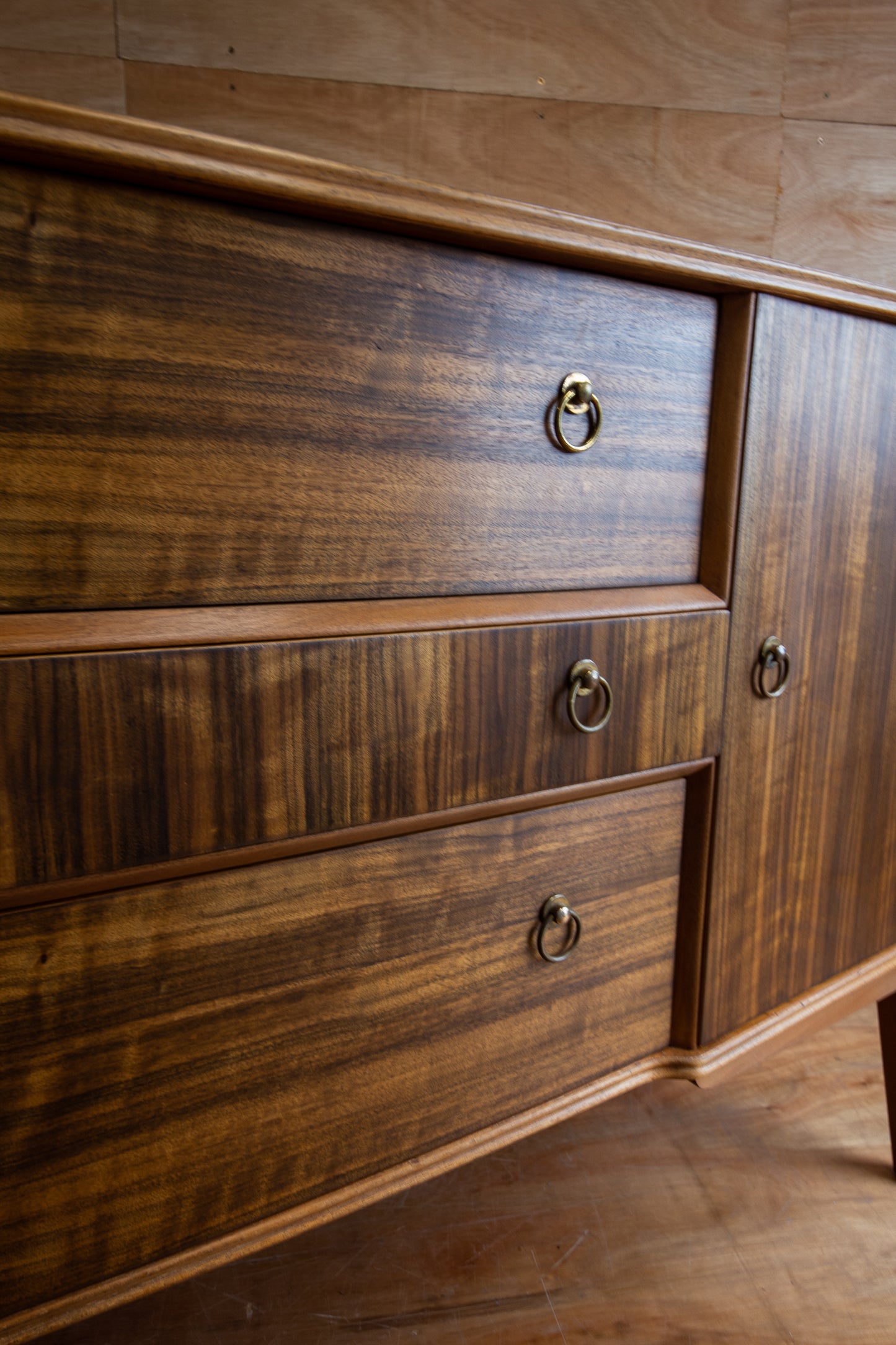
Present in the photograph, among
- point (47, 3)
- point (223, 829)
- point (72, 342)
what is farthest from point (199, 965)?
point (47, 3)

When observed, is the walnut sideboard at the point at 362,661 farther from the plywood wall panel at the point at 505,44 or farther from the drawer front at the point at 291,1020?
the plywood wall panel at the point at 505,44

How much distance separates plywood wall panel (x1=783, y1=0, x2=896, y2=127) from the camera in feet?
3.37

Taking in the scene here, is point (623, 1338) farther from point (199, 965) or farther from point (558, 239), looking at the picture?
point (558, 239)

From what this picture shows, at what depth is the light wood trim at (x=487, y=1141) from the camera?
462 mm

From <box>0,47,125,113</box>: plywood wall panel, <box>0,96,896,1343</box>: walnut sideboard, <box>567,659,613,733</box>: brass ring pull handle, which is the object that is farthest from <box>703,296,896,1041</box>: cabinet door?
<box>0,47,125,113</box>: plywood wall panel

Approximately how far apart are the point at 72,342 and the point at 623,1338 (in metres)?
0.77

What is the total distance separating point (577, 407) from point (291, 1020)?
14.8 inches

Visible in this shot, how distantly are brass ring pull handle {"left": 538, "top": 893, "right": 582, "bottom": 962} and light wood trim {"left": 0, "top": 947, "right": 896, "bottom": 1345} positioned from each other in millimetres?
106

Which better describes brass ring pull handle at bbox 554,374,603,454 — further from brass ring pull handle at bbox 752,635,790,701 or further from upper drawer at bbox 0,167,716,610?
brass ring pull handle at bbox 752,635,790,701

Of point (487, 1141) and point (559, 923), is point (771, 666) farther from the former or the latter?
point (487, 1141)

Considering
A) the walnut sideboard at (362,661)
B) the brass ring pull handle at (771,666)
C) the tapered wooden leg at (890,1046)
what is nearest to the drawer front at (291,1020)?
the walnut sideboard at (362,661)

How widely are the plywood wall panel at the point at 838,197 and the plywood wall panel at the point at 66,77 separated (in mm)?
716

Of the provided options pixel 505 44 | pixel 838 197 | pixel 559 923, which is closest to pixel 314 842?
pixel 559 923

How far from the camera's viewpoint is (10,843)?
406 mm
